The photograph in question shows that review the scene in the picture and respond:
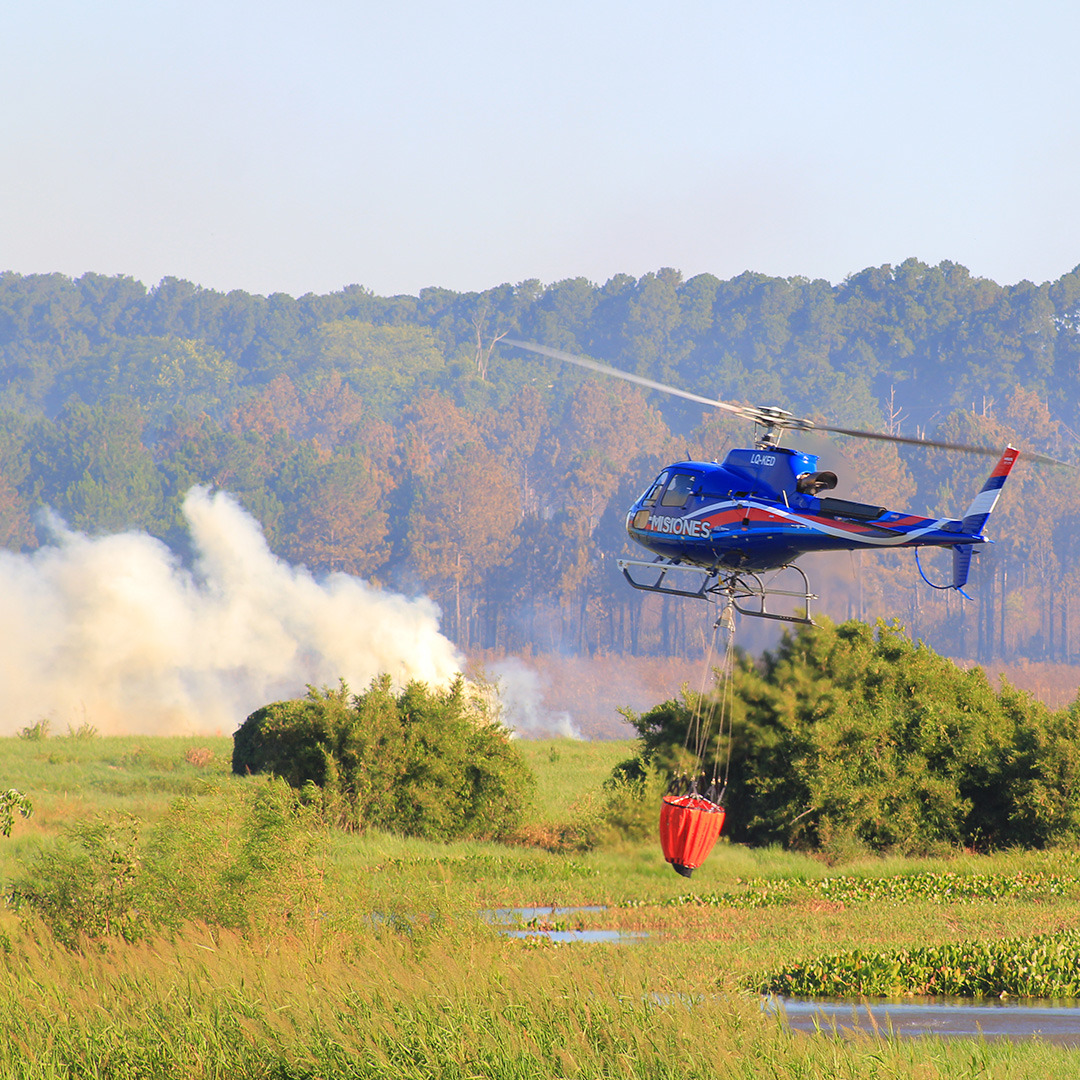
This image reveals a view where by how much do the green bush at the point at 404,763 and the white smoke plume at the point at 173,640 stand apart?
2089 inches

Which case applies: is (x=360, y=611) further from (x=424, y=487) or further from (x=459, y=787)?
(x=459, y=787)

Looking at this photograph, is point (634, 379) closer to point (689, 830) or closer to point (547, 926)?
point (689, 830)

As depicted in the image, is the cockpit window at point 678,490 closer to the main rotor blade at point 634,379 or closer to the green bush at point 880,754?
the main rotor blade at point 634,379

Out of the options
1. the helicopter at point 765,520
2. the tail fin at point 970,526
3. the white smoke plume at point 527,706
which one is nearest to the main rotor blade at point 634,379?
the helicopter at point 765,520

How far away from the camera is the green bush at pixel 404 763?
47438 millimetres

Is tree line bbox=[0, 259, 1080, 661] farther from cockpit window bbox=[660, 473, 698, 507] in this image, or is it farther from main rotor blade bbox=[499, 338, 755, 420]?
main rotor blade bbox=[499, 338, 755, 420]

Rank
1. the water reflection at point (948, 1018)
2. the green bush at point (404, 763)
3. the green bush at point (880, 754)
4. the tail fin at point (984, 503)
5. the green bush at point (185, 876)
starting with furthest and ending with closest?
the green bush at point (404, 763), the green bush at point (880, 754), the tail fin at point (984, 503), the green bush at point (185, 876), the water reflection at point (948, 1018)

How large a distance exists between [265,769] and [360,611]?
6252cm

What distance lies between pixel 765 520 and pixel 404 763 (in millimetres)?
23535

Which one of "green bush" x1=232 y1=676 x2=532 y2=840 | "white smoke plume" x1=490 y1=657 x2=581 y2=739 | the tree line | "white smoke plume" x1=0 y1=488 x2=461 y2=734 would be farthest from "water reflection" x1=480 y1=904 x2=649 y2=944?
the tree line

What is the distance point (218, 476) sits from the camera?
151875 mm

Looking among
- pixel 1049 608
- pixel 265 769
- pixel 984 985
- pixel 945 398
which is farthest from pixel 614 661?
pixel 984 985

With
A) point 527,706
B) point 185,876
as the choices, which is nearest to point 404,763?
point 185,876

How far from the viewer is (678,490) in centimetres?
2873
